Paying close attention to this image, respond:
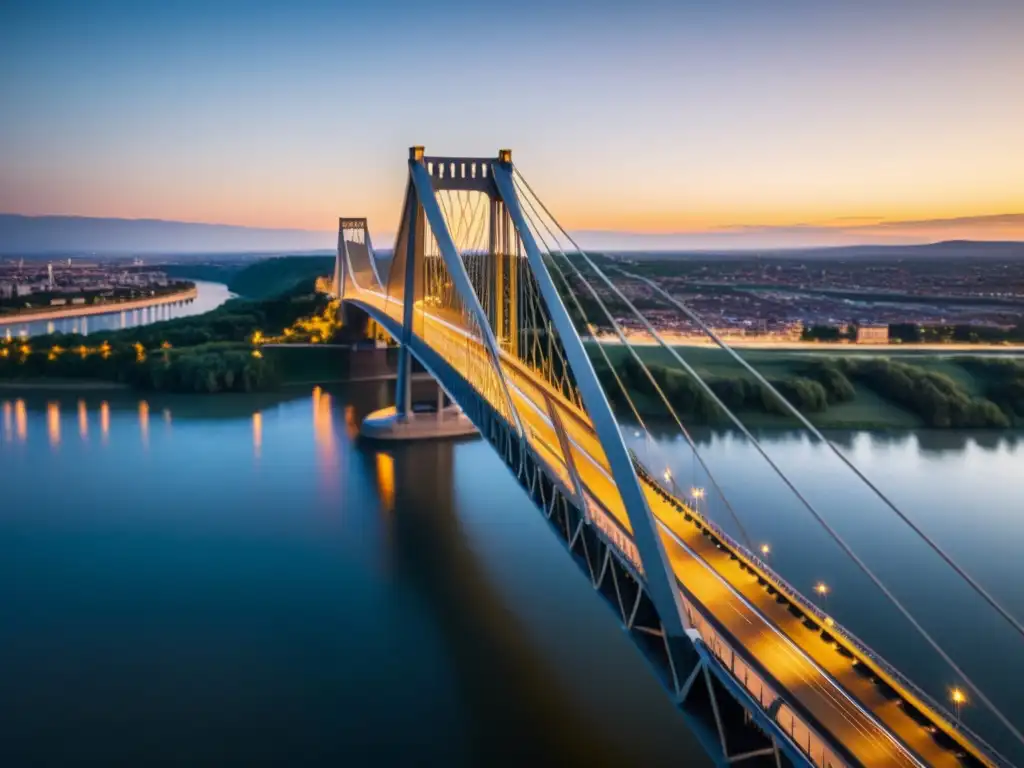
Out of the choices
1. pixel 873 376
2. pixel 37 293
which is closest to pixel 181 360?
pixel 873 376

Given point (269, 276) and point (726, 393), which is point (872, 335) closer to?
point (726, 393)

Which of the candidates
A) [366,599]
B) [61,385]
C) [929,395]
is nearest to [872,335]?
[929,395]

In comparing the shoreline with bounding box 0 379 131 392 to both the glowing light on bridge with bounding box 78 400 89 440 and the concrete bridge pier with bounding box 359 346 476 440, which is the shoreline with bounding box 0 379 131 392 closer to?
the glowing light on bridge with bounding box 78 400 89 440

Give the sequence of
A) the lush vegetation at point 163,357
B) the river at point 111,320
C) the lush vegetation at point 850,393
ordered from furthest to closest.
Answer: the river at point 111,320 < the lush vegetation at point 163,357 < the lush vegetation at point 850,393

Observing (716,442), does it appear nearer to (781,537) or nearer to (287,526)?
(781,537)

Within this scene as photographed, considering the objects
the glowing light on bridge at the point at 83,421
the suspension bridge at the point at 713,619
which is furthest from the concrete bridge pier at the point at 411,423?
the suspension bridge at the point at 713,619

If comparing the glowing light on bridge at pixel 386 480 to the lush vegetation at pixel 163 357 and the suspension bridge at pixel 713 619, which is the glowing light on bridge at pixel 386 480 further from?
the lush vegetation at pixel 163 357

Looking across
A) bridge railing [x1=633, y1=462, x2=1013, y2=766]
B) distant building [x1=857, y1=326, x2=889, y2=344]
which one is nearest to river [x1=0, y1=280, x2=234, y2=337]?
distant building [x1=857, y1=326, x2=889, y2=344]
